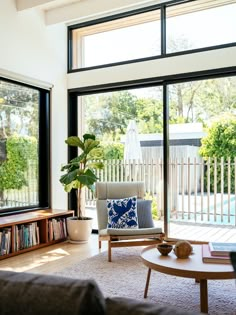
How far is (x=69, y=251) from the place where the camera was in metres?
4.50

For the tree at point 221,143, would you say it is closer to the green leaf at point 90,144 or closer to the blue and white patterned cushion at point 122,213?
the blue and white patterned cushion at point 122,213

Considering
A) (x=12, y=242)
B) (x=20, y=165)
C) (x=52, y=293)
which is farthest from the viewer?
(x=20, y=165)

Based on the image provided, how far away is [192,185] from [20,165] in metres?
2.45

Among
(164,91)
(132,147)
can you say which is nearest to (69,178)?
(132,147)

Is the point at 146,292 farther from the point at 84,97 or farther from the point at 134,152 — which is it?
the point at 84,97

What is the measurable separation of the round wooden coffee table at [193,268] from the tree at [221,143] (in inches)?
71.4

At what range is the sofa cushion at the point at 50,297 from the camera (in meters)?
0.96

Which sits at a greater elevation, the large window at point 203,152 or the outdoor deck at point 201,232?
the large window at point 203,152

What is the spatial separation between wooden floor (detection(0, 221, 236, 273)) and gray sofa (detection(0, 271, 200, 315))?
8.93ft

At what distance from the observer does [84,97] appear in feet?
19.1

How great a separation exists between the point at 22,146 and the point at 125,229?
2038 mm

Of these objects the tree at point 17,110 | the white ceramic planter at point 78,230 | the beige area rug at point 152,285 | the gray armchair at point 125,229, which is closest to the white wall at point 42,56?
the tree at point 17,110

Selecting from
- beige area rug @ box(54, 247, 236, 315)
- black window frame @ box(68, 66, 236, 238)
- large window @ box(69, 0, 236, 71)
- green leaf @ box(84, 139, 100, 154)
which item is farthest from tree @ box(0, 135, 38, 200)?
beige area rug @ box(54, 247, 236, 315)

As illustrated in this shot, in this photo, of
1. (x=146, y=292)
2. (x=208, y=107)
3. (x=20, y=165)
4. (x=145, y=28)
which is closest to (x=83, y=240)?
(x=20, y=165)
